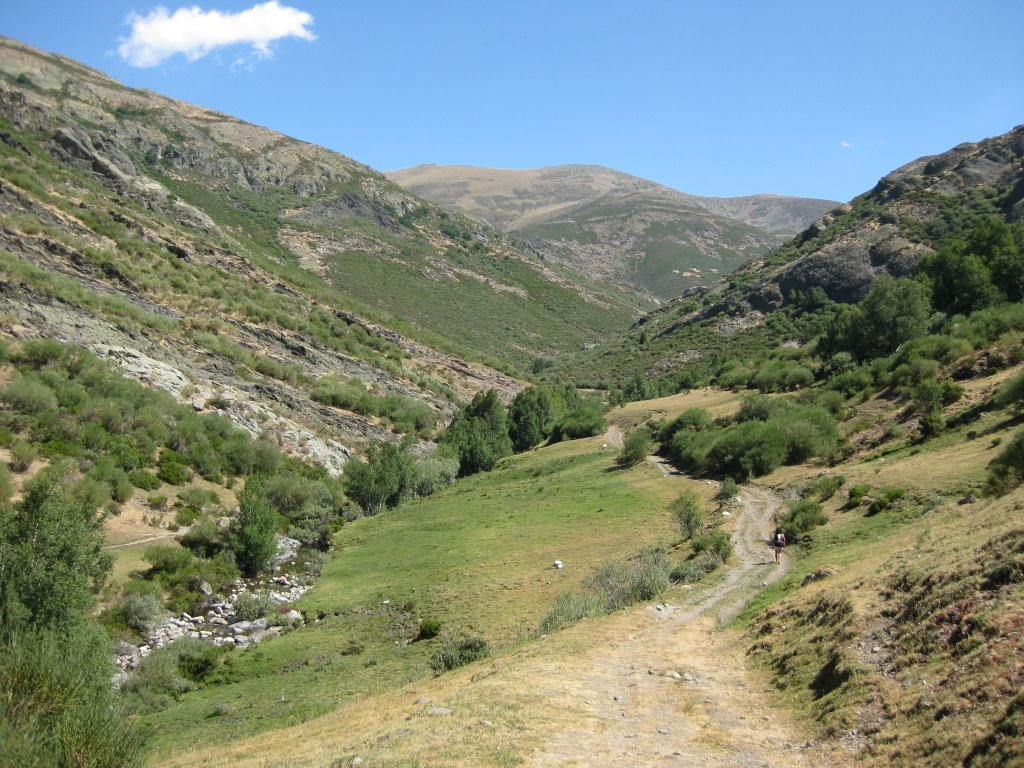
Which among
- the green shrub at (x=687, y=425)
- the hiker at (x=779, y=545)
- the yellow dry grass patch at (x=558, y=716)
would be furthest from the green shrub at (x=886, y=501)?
the green shrub at (x=687, y=425)

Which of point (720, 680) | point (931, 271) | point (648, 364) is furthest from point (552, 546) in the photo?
point (648, 364)

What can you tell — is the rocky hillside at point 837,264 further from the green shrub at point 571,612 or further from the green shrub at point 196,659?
the green shrub at point 196,659

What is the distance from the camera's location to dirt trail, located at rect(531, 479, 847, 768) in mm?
8867

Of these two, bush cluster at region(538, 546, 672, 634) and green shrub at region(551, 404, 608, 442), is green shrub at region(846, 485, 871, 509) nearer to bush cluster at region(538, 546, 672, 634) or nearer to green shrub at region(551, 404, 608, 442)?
bush cluster at region(538, 546, 672, 634)

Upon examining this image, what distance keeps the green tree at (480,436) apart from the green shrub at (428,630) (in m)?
32.4

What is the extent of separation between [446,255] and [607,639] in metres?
131

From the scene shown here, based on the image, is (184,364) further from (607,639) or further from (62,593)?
(607,639)

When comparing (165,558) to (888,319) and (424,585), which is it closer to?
(424,585)

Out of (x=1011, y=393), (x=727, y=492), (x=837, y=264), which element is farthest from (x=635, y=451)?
(x=837, y=264)

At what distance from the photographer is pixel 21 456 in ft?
88.6

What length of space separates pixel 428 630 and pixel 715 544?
10.3 metres

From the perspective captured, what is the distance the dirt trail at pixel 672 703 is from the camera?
8867 mm

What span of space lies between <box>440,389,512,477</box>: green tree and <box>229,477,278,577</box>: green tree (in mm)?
25168

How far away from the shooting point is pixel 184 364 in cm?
4562
